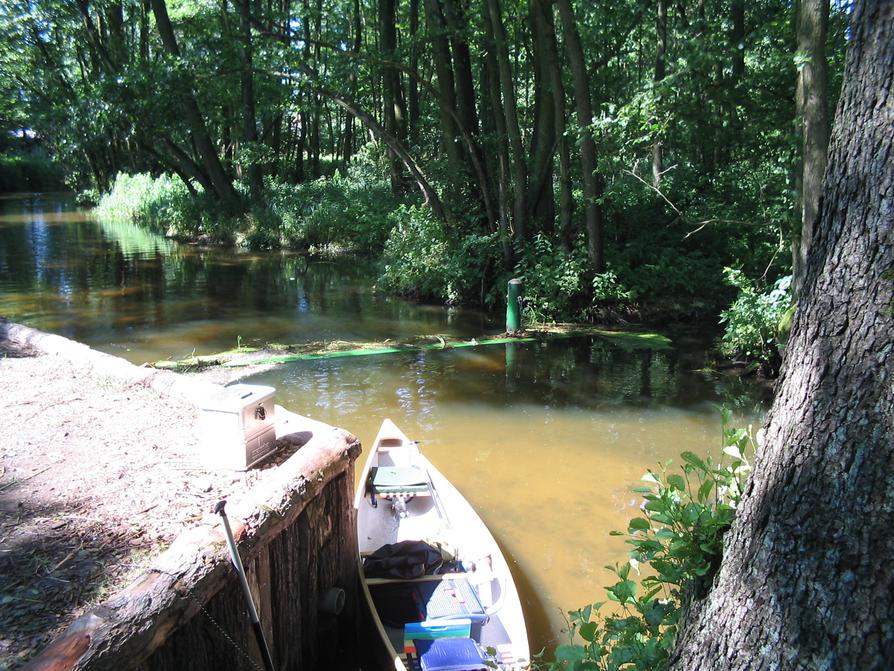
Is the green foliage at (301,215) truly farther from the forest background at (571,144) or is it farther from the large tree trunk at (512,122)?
the large tree trunk at (512,122)

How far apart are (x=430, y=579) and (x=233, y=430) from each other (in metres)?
1.62

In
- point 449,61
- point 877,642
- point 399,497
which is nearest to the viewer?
point 877,642

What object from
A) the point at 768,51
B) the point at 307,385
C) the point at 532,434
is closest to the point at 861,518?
the point at 532,434

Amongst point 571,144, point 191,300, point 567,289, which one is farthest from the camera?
point 191,300

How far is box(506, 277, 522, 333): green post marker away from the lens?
12234 mm

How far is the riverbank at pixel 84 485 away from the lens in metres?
Result: 3.10

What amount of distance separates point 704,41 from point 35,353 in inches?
372

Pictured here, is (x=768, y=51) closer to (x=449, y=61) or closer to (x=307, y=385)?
(x=449, y=61)

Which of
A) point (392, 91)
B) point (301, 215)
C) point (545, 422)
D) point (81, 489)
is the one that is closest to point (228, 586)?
point (81, 489)

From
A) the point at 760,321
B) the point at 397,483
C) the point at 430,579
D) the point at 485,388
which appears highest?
the point at 760,321

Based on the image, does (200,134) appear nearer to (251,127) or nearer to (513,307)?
(251,127)

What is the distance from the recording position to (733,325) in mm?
10008

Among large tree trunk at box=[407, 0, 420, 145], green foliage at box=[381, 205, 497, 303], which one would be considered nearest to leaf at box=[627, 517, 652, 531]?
green foliage at box=[381, 205, 497, 303]

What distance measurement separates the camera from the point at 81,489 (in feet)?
13.5
